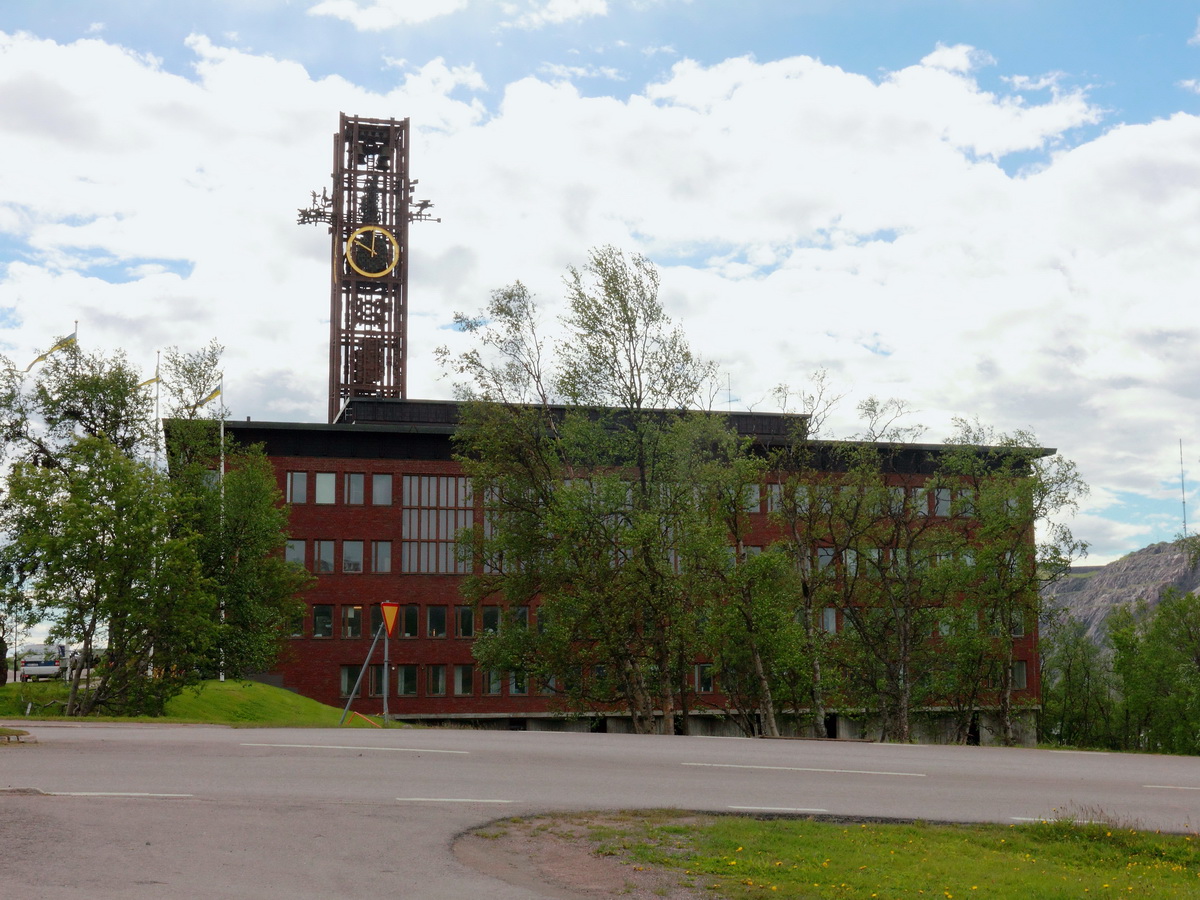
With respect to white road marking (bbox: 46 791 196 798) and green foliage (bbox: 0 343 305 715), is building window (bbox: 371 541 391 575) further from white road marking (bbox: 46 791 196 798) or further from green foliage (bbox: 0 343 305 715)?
white road marking (bbox: 46 791 196 798)

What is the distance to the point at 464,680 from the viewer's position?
6425cm

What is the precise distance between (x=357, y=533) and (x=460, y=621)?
24.5 ft

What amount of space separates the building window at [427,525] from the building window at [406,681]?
17.7 ft

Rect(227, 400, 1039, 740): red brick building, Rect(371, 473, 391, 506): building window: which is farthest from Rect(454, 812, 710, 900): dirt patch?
Rect(371, 473, 391, 506): building window

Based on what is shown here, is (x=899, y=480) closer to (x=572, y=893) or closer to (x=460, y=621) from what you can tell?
(x=460, y=621)

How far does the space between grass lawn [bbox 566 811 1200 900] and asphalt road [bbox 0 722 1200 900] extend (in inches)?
40.7

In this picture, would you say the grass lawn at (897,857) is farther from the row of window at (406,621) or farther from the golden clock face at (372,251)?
the golden clock face at (372,251)

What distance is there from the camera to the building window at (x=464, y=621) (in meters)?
64.3

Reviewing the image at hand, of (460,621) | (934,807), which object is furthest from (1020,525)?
(934,807)

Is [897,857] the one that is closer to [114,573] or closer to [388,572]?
[114,573]

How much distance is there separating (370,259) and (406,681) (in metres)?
32.8

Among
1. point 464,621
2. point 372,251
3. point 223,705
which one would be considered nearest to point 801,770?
point 223,705

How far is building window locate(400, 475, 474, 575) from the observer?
64188 mm

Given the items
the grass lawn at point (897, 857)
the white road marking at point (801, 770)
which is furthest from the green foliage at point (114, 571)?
Answer: the grass lawn at point (897, 857)
